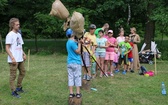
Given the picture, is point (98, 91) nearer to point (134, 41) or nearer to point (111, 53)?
point (111, 53)

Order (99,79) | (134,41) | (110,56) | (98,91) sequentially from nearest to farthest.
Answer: (98,91)
(99,79)
(110,56)
(134,41)

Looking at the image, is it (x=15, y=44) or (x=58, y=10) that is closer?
(x=58, y=10)

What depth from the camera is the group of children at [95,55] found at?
577 centimetres

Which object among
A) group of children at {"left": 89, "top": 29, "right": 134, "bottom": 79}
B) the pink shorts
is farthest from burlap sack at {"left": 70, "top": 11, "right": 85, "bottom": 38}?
the pink shorts

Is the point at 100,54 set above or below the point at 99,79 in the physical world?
above

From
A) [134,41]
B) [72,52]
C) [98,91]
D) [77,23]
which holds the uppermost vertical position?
[77,23]

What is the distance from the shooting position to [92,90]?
719cm

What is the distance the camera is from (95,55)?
870 cm

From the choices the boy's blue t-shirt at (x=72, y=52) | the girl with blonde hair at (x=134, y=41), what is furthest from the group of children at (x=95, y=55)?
the girl with blonde hair at (x=134, y=41)

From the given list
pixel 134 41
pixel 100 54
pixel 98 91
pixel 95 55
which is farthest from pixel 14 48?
pixel 134 41

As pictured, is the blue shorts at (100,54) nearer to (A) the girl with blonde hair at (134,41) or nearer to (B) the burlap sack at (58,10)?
(A) the girl with blonde hair at (134,41)

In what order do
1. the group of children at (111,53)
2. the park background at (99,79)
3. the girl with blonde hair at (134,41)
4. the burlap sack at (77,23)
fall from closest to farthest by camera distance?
the burlap sack at (77,23) → the park background at (99,79) → the group of children at (111,53) → the girl with blonde hair at (134,41)

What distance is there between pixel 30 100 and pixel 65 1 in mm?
11610

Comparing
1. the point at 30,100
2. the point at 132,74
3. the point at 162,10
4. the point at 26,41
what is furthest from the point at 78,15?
the point at 26,41
